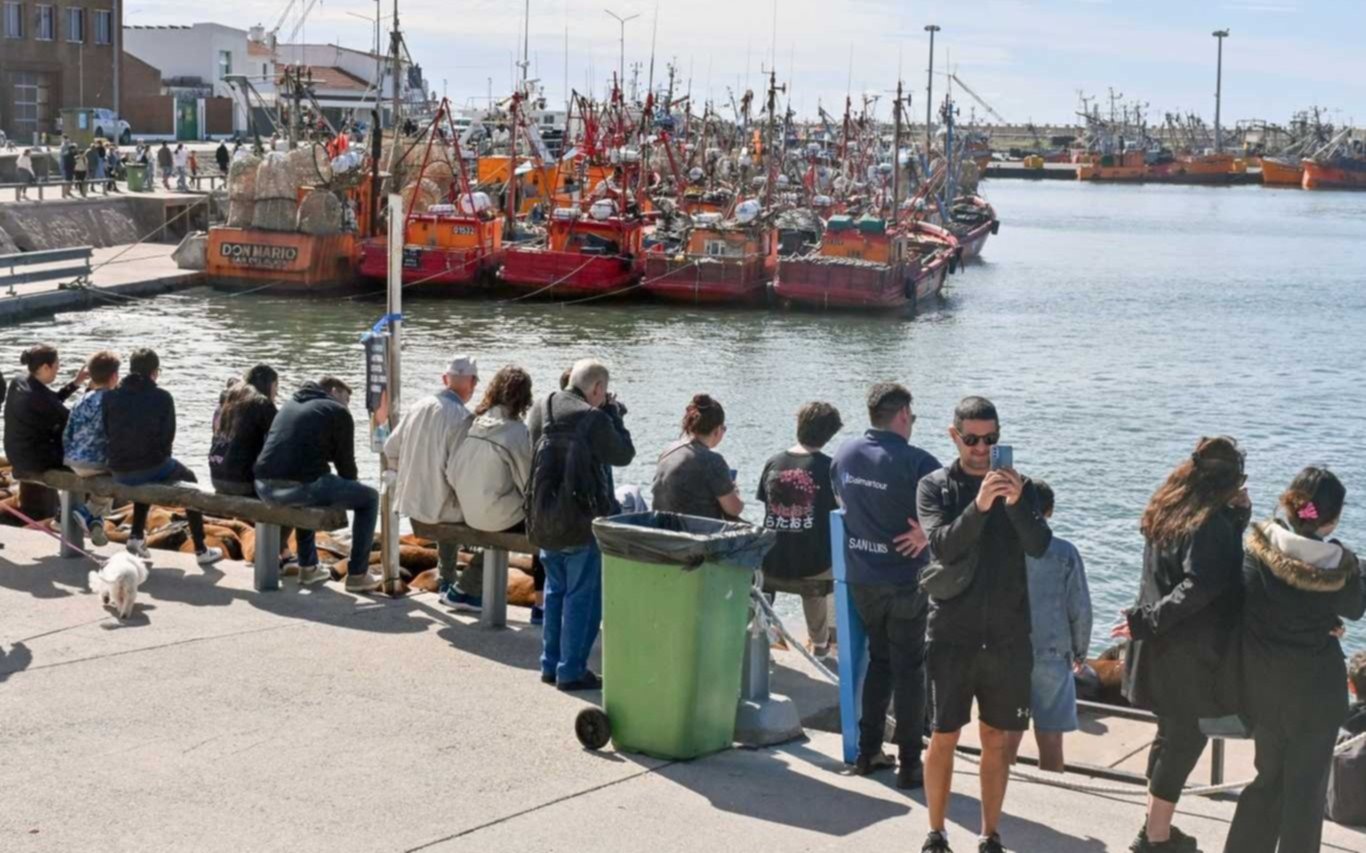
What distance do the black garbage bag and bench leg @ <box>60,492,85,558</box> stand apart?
4.39 metres

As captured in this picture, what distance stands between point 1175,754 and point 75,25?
75504 millimetres

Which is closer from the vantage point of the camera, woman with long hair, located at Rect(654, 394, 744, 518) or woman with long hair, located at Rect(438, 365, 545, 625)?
woman with long hair, located at Rect(654, 394, 744, 518)

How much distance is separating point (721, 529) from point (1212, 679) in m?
2.15

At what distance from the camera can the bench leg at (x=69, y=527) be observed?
10.8 meters

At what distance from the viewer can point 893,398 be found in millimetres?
7152

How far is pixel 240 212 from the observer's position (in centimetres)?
4641

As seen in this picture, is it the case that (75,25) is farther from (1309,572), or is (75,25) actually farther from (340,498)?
(1309,572)

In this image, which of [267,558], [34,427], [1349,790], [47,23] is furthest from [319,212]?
[1349,790]

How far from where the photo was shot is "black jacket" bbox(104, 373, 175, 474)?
1059cm

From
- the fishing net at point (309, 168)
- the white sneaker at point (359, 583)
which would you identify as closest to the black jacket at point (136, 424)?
the white sneaker at point (359, 583)

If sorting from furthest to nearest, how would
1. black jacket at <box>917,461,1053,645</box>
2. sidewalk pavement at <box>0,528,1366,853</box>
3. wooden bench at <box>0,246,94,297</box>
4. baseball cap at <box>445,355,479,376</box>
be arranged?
wooden bench at <box>0,246,94,297</box>, baseball cap at <box>445,355,479,376</box>, sidewalk pavement at <box>0,528,1366,853</box>, black jacket at <box>917,461,1053,645</box>

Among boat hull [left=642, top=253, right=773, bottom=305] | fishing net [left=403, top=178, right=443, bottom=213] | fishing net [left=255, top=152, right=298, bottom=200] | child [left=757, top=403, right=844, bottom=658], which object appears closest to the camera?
child [left=757, top=403, right=844, bottom=658]

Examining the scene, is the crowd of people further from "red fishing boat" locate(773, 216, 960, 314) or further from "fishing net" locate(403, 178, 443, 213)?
"fishing net" locate(403, 178, 443, 213)

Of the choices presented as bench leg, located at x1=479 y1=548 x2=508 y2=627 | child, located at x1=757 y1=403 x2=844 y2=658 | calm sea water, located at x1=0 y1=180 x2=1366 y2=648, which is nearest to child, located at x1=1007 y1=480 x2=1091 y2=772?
child, located at x1=757 y1=403 x2=844 y2=658
